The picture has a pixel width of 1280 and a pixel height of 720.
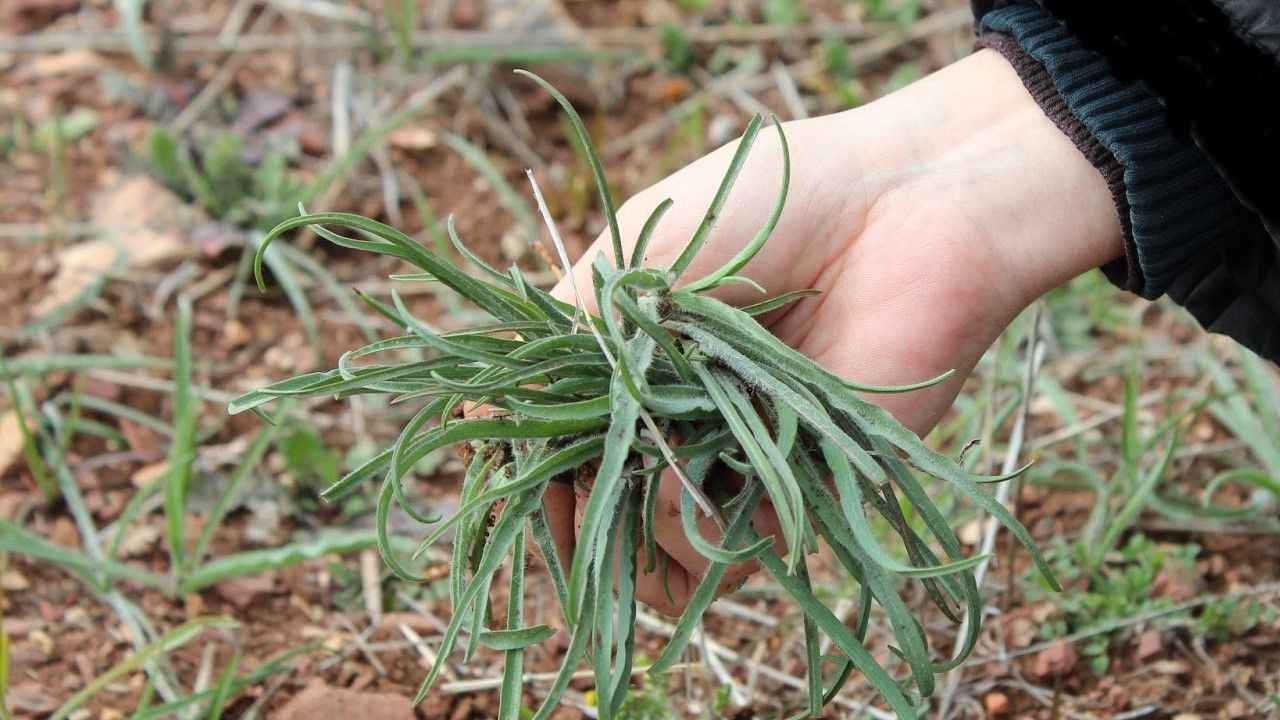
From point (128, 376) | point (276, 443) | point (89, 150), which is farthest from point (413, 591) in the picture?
point (89, 150)

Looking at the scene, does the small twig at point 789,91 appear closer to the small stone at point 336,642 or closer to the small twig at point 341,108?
the small twig at point 341,108

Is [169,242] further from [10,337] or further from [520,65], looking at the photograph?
[520,65]

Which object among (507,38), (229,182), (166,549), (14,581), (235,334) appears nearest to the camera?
(14,581)

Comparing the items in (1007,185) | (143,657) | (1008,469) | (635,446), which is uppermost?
(1007,185)

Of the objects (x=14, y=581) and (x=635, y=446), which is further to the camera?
(x=14, y=581)

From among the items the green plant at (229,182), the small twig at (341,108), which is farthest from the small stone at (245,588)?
the small twig at (341,108)

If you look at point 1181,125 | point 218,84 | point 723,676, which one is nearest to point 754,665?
point 723,676

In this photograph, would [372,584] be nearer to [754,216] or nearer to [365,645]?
[365,645]
